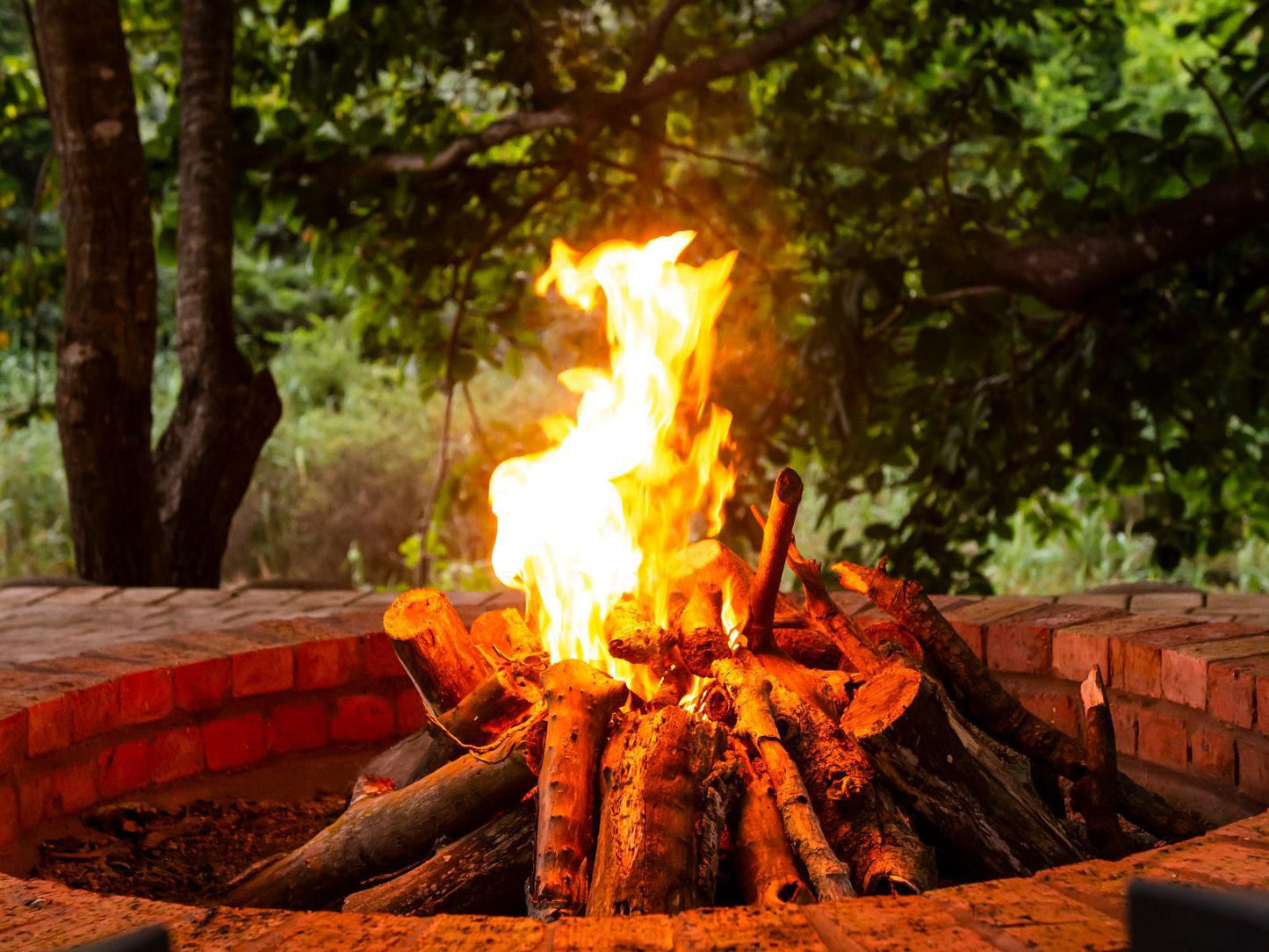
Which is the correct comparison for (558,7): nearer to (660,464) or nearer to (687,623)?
(660,464)

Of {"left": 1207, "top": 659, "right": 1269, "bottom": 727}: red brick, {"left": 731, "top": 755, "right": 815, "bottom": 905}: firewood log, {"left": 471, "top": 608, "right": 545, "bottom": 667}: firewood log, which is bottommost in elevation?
{"left": 731, "top": 755, "right": 815, "bottom": 905}: firewood log

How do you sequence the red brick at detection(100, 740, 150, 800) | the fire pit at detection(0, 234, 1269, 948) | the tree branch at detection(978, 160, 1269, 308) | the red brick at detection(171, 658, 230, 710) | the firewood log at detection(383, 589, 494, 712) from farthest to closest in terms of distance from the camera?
the tree branch at detection(978, 160, 1269, 308), the red brick at detection(171, 658, 230, 710), the red brick at detection(100, 740, 150, 800), the firewood log at detection(383, 589, 494, 712), the fire pit at detection(0, 234, 1269, 948)

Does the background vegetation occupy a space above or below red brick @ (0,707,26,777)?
above

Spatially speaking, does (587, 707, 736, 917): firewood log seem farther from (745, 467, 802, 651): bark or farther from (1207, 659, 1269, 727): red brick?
(1207, 659, 1269, 727): red brick

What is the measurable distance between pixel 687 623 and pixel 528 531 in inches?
15.4

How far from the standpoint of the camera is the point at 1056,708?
2.55 m

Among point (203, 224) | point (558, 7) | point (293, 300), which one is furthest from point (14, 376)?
point (558, 7)

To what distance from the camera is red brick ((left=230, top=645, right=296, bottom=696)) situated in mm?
2504

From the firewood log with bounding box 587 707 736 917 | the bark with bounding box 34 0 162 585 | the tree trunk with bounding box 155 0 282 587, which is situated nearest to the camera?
the firewood log with bounding box 587 707 736 917

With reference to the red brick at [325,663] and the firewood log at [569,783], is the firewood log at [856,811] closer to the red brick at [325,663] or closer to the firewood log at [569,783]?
the firewood log at [569,783]

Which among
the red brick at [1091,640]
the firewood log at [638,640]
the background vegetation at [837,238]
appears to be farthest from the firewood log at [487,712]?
the background vegetation at [837,238]

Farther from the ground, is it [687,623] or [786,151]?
[786,151]

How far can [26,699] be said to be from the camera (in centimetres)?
212

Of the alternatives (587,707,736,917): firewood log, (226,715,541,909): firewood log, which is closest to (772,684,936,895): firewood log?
(587,707,736,917): firewood log
